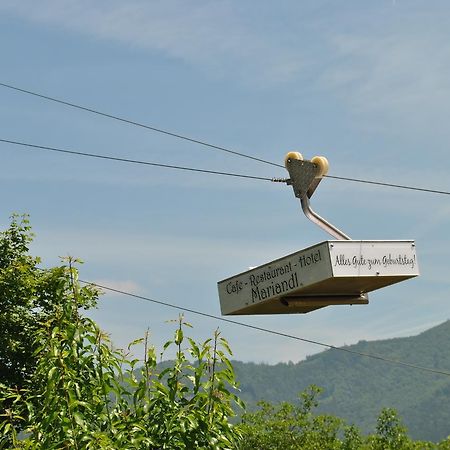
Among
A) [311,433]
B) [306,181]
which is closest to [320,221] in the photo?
[306,181]

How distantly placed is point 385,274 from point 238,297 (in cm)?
116

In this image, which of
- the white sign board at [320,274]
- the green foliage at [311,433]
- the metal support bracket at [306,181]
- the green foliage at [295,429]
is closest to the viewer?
the white sign board at [320,274]

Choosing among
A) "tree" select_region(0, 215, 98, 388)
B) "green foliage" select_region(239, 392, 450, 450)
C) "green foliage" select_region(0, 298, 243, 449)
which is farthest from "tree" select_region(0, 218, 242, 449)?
"green foliage" select_region(239, 392, 450, 450)

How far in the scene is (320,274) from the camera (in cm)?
840

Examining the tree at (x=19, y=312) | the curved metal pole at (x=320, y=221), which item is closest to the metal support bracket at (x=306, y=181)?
the curved metal pole at (x=320, y=221)

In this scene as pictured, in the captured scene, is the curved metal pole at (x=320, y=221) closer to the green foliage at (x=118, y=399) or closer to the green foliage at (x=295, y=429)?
the green foliage at (x=118, y=399)

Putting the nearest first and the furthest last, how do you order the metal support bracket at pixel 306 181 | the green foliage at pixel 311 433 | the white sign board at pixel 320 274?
the white sign board at pixel 320 274 → the metal support bracket at pixel 306 181 → the green foliage at pixel 311 433

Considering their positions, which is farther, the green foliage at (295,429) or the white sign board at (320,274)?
the green foliage at (295,429)

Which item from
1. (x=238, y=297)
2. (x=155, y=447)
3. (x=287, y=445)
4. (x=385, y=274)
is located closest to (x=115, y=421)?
(x=155, y=447)

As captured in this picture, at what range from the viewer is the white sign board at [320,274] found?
27.6 feet

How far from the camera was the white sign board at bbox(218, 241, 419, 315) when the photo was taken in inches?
332

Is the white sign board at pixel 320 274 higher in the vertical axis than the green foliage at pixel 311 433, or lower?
lower

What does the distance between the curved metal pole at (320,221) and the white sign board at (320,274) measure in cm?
26

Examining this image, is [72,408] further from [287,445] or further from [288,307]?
[287,445]
